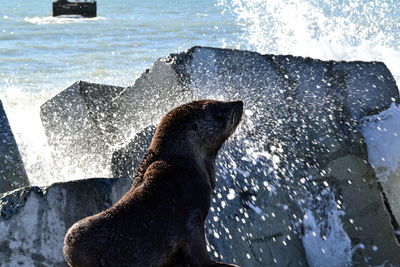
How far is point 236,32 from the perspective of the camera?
2189 cm

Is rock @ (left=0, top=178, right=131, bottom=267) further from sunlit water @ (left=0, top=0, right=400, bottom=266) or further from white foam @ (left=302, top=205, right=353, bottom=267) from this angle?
white foam @ (left=302, top=205, right=353, bottom=267)

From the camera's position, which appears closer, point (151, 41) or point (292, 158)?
point (292, 158)

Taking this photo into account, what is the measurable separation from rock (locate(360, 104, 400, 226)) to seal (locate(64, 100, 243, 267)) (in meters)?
1.85

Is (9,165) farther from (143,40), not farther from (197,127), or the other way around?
(143,40)

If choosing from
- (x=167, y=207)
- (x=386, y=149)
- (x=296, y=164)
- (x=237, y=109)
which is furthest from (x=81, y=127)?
(x=167, y=207)

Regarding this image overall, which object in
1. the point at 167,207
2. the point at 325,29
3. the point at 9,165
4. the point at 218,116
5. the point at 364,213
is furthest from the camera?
the point at 325,29

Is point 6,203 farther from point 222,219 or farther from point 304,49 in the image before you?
point 304,49

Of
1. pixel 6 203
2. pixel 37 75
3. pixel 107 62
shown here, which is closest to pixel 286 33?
pixel 107 62

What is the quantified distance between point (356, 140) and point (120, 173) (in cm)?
153

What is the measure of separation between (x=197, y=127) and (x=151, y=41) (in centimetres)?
1727

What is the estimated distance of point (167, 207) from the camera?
10.9 feet

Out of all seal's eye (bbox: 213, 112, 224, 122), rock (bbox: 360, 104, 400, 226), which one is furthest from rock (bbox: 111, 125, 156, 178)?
rock (bbox: 360, 104, 400, 226)

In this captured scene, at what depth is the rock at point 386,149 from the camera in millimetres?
5371

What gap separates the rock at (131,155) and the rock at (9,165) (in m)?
0.73
